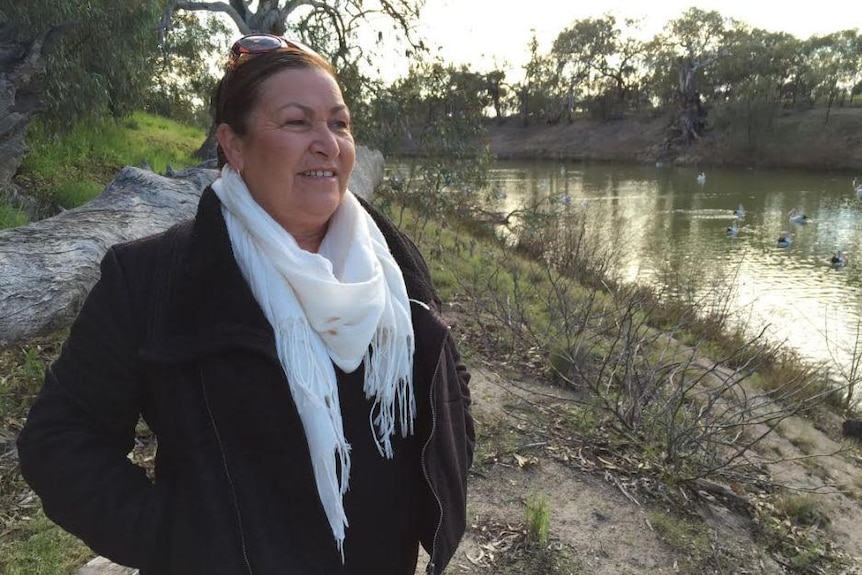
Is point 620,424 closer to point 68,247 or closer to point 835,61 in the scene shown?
point 68,247

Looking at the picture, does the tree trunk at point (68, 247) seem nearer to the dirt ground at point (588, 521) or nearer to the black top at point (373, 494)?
the black top at point (373, 494)

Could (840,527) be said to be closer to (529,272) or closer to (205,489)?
(205,489)

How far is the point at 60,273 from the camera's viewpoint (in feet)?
8.76

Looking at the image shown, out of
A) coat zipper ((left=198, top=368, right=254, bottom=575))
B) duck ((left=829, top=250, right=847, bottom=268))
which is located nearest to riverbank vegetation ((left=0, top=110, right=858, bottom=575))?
coat zipper ((left=198, top=368, right=254, bottom=575))

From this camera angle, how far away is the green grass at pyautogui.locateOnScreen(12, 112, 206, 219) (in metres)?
5.83

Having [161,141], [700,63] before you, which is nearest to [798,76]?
[700,63]

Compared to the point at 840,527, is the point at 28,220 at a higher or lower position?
higher

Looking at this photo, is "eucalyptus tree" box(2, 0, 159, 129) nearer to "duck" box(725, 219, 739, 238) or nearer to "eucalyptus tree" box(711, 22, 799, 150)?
"duck" box(725, 219, 739, 238)

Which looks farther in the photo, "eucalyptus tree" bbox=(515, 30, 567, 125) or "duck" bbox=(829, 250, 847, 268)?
"eucalyptus tree" bbox=(515, 30, 567, 125)

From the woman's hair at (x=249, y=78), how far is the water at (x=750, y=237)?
5.99m

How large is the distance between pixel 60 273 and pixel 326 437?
75.3 inches

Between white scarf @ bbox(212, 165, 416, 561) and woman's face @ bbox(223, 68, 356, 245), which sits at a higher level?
woman's face @ bbox(223, 68, 356, 245)

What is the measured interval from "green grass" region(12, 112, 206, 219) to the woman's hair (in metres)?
3.67

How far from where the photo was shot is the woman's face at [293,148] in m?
1.48
